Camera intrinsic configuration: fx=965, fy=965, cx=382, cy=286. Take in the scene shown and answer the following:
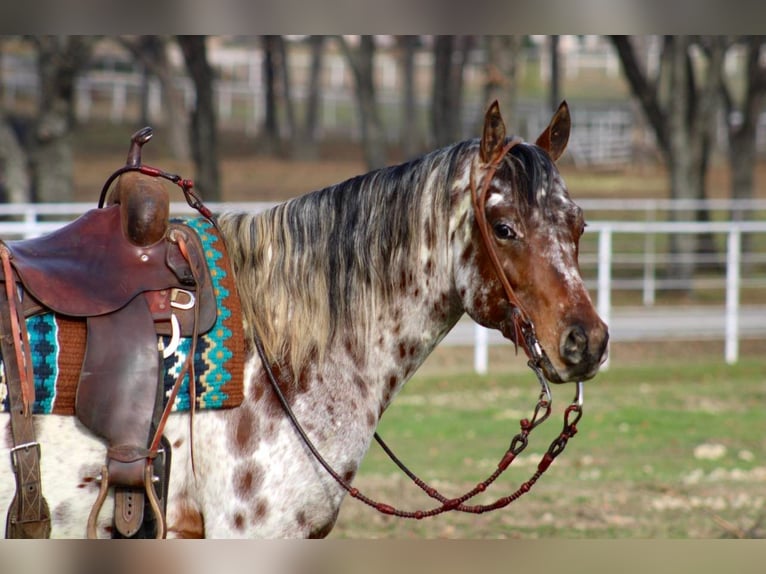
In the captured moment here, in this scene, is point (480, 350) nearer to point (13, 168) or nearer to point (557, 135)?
point (557, 135)

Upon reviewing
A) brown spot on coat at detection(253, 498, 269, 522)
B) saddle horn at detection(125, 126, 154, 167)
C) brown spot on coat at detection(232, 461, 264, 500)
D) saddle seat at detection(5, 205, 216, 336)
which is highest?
saddle horn at detection(125, 126, 154, 167)

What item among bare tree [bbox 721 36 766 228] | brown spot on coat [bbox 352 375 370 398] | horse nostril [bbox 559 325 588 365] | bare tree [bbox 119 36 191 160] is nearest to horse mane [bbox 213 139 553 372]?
brown spot on coat [bbox 352 375 370 398]

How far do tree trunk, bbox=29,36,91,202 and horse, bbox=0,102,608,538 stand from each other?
11168 millimetres

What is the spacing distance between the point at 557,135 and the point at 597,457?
4562 millimetres

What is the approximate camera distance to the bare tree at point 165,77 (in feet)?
60.6

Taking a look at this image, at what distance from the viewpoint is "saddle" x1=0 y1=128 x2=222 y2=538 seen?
2.46m

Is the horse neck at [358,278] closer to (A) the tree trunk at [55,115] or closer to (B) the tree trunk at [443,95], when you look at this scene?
(A) the tree trunk at [55,115]

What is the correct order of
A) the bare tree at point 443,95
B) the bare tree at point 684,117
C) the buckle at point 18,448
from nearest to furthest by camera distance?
the buckle at point 18,448 → the bare tree at point 684,117 → the bare tree at point 443,95

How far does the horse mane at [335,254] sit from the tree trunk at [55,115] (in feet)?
36.4

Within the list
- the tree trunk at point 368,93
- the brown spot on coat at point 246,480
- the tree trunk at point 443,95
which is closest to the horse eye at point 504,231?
the brown spot on coat at point 246,480

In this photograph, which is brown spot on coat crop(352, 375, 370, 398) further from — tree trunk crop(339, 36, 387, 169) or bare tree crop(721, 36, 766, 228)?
tree trunk crop(339, 36, 387, 169)

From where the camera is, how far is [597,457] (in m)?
7.00

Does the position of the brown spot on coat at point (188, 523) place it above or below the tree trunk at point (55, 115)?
below
